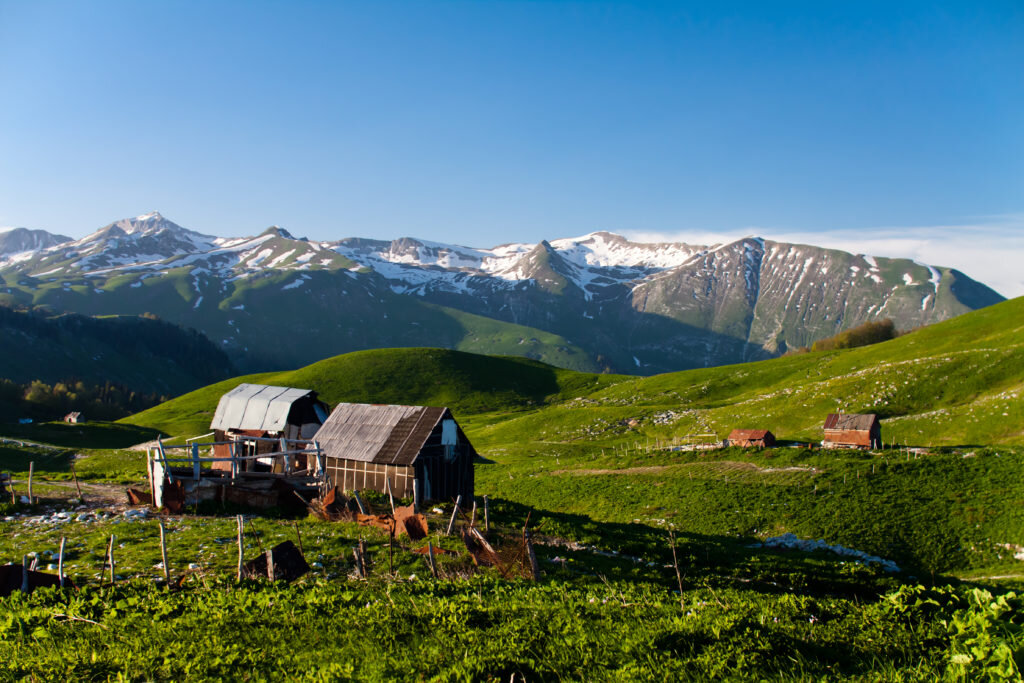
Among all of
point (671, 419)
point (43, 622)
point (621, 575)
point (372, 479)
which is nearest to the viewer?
point (43, 622)

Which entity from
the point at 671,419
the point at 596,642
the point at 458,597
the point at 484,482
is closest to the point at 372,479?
the point at 484,482

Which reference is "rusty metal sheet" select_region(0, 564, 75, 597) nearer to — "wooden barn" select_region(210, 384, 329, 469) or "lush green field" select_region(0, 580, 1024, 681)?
"lush green field" select_region(0, 580, 1024, 681)

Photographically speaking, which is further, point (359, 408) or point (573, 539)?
point (359, 408)

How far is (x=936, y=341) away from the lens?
114250mm

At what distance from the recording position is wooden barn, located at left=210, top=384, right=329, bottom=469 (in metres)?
51.4

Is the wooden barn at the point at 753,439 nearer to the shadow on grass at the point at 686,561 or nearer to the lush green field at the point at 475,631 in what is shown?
the shadow on grass at the point at 686,561

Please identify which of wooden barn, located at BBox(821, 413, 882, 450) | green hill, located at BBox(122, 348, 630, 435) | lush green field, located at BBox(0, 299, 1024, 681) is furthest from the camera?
green hill, located at BBox(122, 348, 630, 435)

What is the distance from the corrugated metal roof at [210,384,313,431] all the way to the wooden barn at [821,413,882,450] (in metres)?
55.4

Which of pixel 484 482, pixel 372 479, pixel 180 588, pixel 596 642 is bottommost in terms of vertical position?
pixel 484 482

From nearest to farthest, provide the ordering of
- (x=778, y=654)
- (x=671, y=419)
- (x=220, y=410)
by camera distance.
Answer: (x=778, y=654) < (x=220, y=410) < (x=671, y=419)

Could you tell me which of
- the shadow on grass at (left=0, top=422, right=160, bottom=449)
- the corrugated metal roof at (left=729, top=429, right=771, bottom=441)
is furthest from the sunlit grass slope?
the shadow on grass at (left=0, top=422, right=160, bottom=449)

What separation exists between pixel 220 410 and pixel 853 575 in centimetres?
5365

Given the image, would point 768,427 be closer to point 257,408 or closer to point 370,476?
point 370,476

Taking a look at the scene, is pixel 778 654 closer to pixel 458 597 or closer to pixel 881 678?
pixel 881 678
